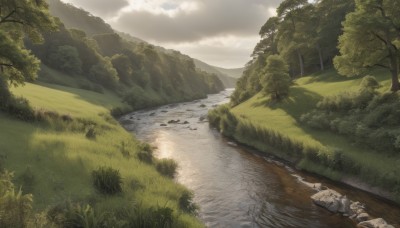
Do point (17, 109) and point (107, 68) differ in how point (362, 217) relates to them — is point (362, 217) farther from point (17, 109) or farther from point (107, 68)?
point (107, 68)

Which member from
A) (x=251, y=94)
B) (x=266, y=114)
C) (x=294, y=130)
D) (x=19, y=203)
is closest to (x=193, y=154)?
(x=294, y=130)

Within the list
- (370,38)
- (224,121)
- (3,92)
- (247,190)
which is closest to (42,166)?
(3,92)

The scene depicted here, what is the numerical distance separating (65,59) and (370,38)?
85962 millimetres

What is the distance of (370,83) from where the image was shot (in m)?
42.6

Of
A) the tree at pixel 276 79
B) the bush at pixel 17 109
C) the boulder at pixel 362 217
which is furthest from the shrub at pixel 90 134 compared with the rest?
the tree at pixel 276 79

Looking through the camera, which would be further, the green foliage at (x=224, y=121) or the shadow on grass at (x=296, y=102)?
the green foliage at (x=224, y=121)

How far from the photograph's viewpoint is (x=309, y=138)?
36.8m

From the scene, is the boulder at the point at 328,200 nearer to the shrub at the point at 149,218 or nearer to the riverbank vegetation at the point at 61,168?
the riverbank vegetation at the point at 61,168

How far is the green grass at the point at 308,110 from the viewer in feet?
93.9

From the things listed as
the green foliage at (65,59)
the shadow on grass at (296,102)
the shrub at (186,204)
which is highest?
the green foliage at (65,59)

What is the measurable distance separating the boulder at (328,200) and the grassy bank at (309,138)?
4.46m

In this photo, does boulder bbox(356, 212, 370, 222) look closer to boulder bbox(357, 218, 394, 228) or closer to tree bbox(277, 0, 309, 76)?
boulder bbox(357, 218, 394, 228)

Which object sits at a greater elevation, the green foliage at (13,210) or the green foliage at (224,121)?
the green foliage at (13,210)

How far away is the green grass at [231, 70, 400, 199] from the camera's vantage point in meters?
28.6
